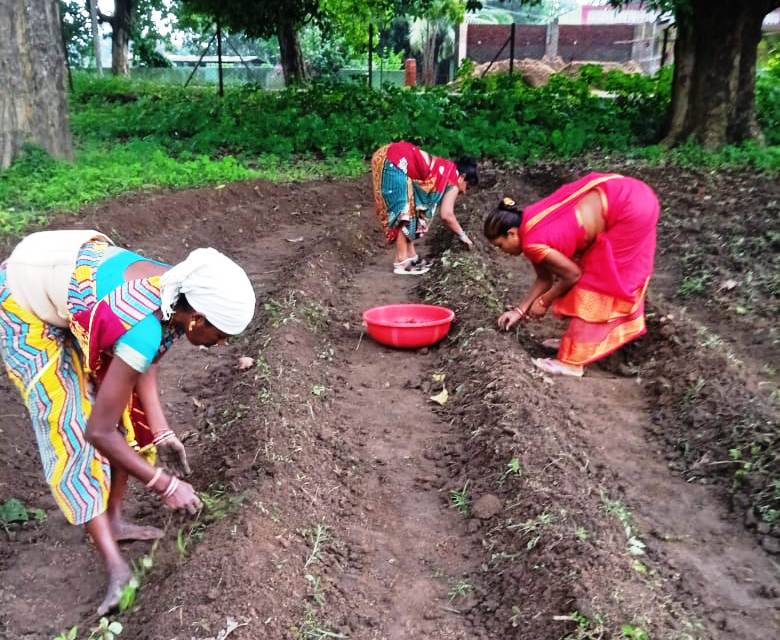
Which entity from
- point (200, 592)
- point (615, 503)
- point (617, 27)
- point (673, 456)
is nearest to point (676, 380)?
point (673, 456)

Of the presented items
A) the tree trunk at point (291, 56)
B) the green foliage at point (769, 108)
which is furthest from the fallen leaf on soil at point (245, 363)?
the tree trunk at point (291, 56)

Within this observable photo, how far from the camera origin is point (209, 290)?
7.89 ft

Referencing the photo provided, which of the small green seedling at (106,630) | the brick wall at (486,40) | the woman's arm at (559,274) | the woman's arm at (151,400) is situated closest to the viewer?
the small green seedling at (106,630)

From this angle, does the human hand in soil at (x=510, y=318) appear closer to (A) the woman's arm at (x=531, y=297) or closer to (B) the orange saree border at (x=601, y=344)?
(A) the woman's arm at (x=531, y=297)

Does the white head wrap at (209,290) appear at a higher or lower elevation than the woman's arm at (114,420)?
higher

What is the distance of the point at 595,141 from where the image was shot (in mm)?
12070

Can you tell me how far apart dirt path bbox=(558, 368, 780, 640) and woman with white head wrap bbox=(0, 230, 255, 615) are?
200 centimetres

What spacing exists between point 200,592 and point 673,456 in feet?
→ 8.54

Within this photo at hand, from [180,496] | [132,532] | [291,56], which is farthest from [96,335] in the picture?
[291,56]

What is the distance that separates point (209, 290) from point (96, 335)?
0.41 meters

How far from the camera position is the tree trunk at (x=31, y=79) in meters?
8.80

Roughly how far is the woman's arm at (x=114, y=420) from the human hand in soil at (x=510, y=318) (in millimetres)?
2911

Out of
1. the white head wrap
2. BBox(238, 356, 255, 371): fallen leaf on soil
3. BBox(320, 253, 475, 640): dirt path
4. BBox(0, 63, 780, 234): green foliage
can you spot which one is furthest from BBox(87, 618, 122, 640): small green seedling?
BBox(0, 63, 780, 234): green foliage

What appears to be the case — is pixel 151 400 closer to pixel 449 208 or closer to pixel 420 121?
pixel 449 208
